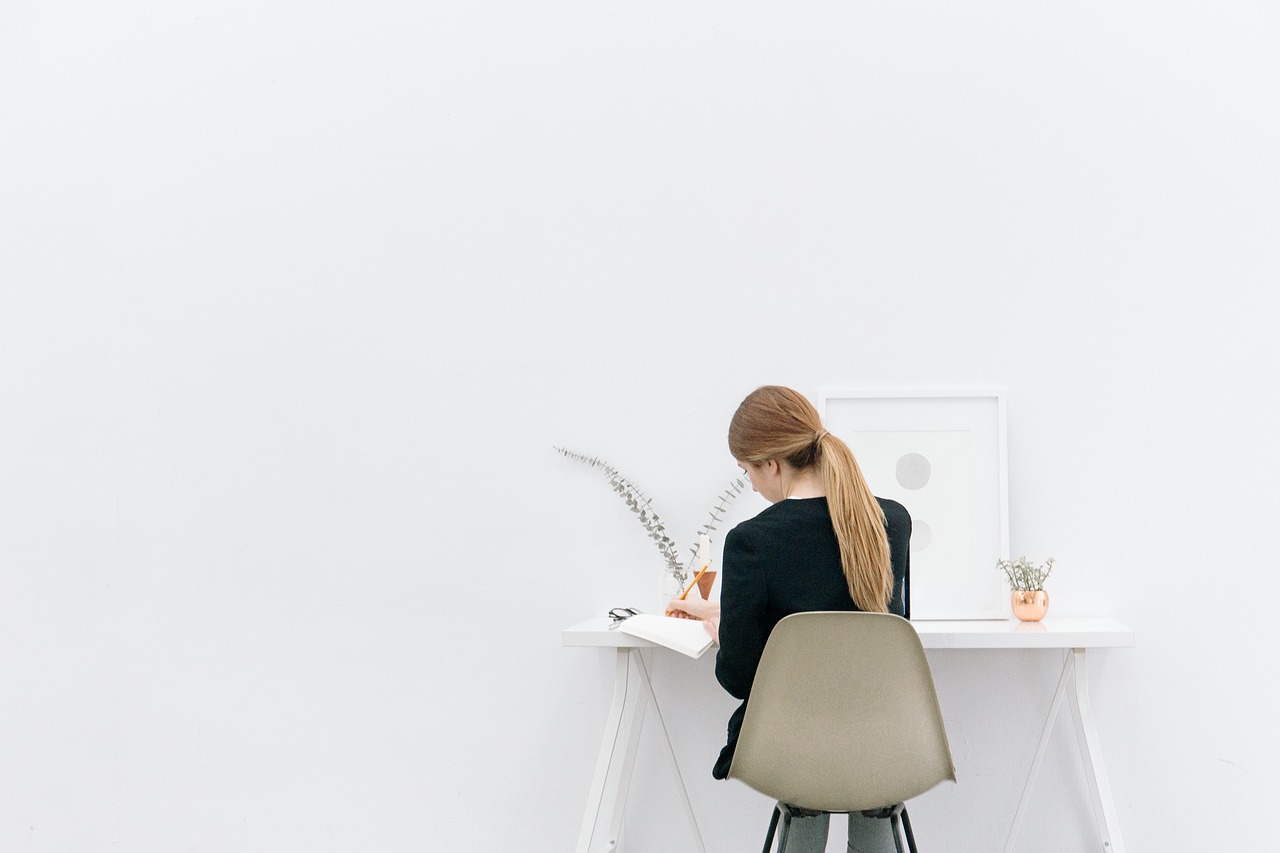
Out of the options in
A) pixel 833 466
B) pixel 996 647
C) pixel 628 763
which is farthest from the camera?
pixel 628 763

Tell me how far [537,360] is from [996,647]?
4.25 ft

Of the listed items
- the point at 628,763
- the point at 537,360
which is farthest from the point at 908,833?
the point at 537,360

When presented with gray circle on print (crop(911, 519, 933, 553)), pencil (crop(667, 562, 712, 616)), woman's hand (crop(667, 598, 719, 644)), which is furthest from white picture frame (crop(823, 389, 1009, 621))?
woman's hand (crop(667, 598, 719, 644))

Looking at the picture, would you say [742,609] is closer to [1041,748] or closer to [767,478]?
[767,478]

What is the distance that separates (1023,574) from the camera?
231 cm

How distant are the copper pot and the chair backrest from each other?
730 millimetres

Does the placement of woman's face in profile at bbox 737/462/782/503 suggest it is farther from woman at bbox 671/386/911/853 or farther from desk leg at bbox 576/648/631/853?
desk leg at bbox 576/648/631/853

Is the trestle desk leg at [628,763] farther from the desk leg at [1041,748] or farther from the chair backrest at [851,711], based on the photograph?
the desk leg at [1041,748]

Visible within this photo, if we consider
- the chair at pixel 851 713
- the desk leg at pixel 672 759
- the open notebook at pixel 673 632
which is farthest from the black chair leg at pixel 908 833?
the desk leg at pixel 672 759

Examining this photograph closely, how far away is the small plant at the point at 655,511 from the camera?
248 cm

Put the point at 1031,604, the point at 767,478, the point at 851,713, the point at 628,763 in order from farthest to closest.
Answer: the point at 628,763
the point at 1031,604
the point at 767,478
the point at 851,713

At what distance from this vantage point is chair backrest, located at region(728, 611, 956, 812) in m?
1.64

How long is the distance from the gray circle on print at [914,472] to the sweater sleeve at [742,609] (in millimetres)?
817

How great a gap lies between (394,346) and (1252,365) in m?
2.13
